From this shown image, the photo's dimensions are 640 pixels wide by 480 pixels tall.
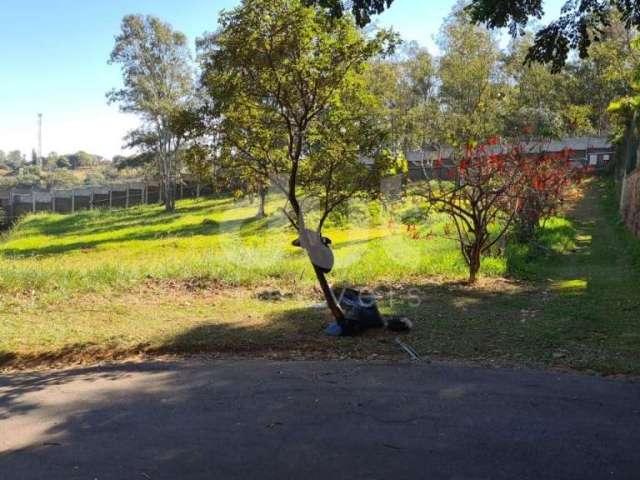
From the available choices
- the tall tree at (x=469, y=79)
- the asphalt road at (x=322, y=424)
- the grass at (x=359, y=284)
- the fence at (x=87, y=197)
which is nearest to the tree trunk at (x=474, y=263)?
the grass at (x=359, y=284)

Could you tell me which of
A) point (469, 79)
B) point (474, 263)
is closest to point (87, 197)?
point (469, 79)

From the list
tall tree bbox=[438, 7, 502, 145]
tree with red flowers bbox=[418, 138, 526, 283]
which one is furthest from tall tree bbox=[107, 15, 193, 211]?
tree with red flowers bbox=[418, 138, 526, 283]

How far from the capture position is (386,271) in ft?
35.0

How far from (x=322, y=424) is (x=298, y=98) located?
3969mm

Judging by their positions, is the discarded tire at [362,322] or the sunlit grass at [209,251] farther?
the sunlit grass at [209,251]

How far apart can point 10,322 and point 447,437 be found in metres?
6.14

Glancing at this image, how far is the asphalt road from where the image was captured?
3.47 m

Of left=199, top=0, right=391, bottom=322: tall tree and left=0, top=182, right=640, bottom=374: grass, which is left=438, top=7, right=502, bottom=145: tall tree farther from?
left=199, top=0, right=391, bottom=322: tall tree

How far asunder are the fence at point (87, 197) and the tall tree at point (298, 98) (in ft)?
106

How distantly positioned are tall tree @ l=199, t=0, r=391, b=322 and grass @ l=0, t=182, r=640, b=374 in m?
1.22

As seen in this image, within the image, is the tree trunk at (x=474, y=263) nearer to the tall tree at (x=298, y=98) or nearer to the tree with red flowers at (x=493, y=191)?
the tree with red flowers at (x=493, y=191)

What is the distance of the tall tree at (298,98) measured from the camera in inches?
248

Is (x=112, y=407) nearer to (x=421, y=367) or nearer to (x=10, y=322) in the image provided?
→ (x=421, y=367)

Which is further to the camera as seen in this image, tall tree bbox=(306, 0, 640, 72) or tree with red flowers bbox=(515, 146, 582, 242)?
tree with red flowers bbox=(515, 146, 582, 242)
